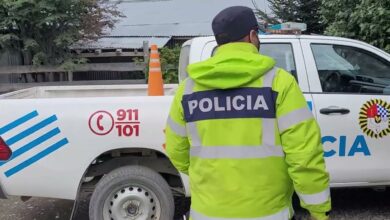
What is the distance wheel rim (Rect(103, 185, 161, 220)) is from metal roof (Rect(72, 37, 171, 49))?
8.19m

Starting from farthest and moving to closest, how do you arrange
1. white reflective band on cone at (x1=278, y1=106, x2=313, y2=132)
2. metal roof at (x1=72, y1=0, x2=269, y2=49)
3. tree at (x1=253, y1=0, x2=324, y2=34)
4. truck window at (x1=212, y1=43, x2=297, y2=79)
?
metal roof at (x1=72, y1=0, x2=269, y2=49)
tree at (x1=253, y1=0, x2=324, y2=34)
truck window at (x1=212, y1=43, x2=297, y2=79)
white reflective band on cone at (x1=278, y1=106, x2=313, y2=132)

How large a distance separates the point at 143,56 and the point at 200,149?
9892 mm

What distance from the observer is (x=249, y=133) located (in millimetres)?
2266

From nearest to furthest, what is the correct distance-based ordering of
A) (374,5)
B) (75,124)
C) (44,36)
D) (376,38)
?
(75,124)
(374,5)
(376,38)
(44,36)

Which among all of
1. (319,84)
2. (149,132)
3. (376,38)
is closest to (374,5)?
(376,38)

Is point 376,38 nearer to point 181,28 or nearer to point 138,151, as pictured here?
point 138,151

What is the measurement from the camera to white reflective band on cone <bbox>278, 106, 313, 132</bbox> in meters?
2.20

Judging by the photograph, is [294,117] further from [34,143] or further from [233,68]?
[34,143]

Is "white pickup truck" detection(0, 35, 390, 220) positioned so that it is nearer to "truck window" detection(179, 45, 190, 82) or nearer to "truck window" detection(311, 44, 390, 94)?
"truck window" detection(311, 44, 390, 94)

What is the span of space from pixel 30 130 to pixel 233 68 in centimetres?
258

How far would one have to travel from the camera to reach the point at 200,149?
240cm

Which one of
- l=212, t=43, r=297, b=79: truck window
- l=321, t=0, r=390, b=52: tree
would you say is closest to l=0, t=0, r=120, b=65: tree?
l=321, t=0, r=390, b=52: tree

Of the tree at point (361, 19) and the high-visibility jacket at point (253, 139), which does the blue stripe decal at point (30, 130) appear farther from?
the tree at point (361, 19)

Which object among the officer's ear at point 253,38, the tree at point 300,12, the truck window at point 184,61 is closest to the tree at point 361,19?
the tree at point 300,12
